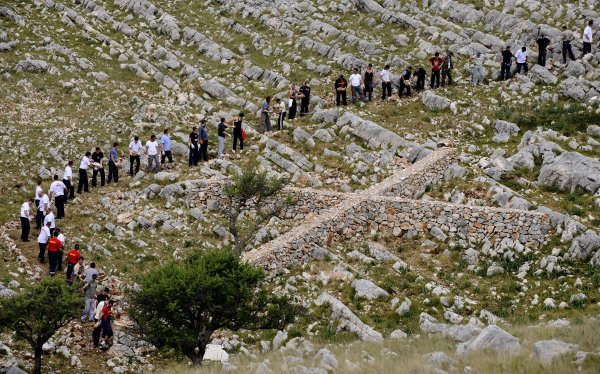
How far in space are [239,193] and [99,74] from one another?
1891 centimetres

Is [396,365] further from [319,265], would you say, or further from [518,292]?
[319,265]

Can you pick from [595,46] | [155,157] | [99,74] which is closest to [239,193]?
[155,157]

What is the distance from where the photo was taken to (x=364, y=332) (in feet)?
75.0

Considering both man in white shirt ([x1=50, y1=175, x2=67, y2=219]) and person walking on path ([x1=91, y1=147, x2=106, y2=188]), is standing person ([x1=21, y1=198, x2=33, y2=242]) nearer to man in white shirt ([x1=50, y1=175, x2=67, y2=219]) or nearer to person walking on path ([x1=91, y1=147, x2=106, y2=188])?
man in white shirt ([x1=50, y1=175, x2=67, y2=219])

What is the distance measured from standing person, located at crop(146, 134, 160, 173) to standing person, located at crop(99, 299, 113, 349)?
41.3 ft

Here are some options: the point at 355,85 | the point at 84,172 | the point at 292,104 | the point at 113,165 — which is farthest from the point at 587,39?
the point at 84,172

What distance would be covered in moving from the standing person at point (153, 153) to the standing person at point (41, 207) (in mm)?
6460

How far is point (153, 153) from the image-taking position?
34.7 m

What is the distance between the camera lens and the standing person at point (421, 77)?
4119 centimetres

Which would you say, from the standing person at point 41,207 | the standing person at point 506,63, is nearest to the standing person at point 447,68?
the standing person at point 506,63

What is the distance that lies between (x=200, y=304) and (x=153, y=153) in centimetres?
1502

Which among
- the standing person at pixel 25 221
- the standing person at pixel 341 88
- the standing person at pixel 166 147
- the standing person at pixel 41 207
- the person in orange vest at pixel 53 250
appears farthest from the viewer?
the standing person at pixel 341 88

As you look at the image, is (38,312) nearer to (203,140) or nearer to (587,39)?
(203,140)

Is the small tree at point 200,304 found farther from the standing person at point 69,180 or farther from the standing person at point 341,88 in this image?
the standing person at point 341,88
